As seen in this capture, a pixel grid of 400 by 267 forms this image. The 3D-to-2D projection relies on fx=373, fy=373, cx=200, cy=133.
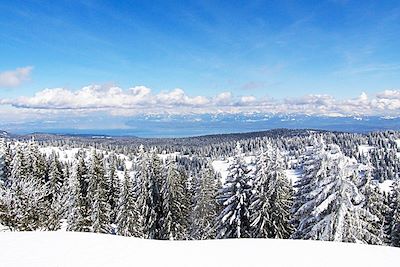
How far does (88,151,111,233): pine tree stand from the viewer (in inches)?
1483

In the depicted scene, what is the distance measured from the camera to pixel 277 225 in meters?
28.2

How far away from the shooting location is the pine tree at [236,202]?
28.0 metres

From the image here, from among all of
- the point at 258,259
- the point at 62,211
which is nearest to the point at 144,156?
the point at 62,211

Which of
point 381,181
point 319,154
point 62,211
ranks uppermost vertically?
point 319,154

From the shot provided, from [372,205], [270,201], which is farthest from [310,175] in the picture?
[372,205]

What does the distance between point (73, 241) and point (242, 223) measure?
17179mm

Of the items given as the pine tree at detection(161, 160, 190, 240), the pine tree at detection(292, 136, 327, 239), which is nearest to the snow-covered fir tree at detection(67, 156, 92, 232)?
the pine tree at detection(161, 160, 190, 240)

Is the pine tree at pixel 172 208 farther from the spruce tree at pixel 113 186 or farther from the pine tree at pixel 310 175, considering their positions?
the pine tree at pixel 310 175

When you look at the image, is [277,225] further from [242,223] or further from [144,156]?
[144,156]

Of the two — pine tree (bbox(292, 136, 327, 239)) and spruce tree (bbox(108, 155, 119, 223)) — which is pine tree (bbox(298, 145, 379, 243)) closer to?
pine tree (bbox(292, 136, 327, 239))

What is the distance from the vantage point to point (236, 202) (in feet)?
92.4

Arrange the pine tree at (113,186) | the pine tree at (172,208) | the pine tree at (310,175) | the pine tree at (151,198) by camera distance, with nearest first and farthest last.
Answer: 1. the pine tree at (310,175)
2. the pine tree at (172,208)
3. the pine tree at (151,198)
4. the pine tree at (113,186)

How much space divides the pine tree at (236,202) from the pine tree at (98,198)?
14.7 meters

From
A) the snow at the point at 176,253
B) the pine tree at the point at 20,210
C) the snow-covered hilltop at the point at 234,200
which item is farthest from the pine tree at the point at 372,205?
the pine tree at the point at 20,210
